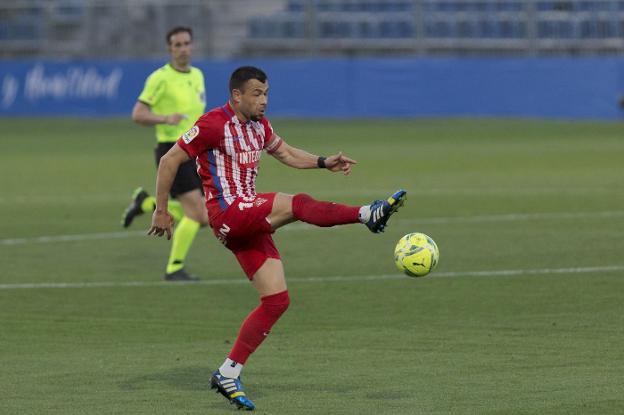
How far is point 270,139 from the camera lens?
8125mm

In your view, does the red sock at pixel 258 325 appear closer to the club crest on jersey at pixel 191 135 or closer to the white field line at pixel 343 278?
the club crest on jersey at pixel 191 135

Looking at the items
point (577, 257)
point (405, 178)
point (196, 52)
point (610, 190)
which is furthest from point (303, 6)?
point (577, 257)

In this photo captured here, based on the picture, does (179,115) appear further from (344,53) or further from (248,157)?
(344,53)

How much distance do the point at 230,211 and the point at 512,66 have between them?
95.5ft

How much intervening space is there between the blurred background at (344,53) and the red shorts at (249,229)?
93.0 feet

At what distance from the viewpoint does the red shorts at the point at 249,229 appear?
7.55m

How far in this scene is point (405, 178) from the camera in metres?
22.6

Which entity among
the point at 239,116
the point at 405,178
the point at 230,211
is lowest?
the point at 405,178

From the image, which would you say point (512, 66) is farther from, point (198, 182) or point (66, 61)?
point (198, 182)

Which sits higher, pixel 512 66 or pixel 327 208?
pixel 327 208

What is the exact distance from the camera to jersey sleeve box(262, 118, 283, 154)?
26.3 feet

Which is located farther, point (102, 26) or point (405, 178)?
point (102, 26)

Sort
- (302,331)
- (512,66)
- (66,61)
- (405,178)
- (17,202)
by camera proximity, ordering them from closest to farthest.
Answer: (302,331) < (17,202) < (405,178) < (512,66) < (66,61)

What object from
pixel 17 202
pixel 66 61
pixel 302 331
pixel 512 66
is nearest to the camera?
pixel 302 331
